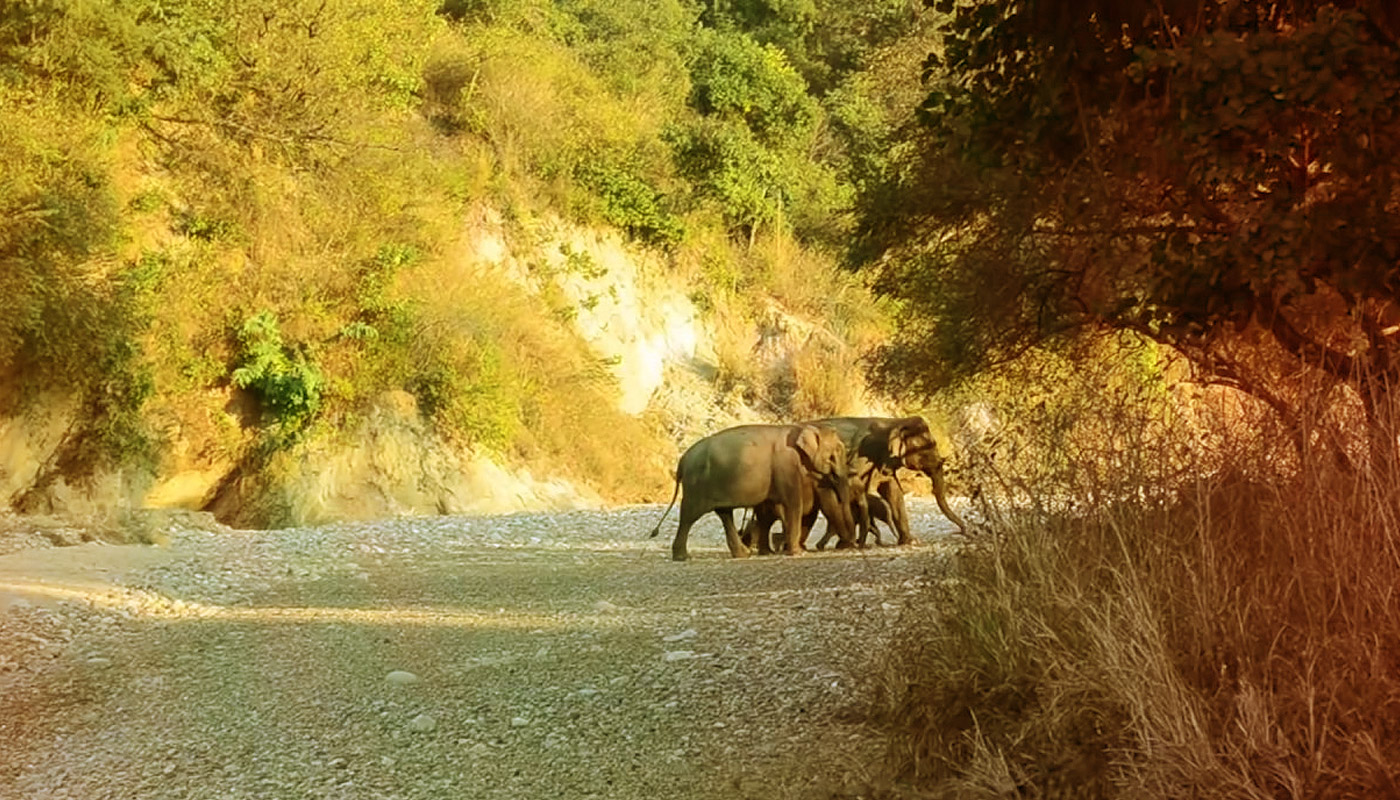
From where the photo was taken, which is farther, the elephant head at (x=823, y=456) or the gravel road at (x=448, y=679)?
the elephant head at (x=823, y=456)

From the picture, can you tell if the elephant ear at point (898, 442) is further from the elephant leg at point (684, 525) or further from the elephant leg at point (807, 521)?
the elephant leg at point (684, 525)

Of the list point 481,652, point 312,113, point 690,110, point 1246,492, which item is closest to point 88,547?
point 481,652

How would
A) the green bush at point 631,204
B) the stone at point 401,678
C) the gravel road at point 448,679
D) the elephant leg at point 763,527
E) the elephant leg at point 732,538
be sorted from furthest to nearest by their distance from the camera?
the green bush at point 631,204, the elephant leg at point 763,527, the elephant leg at point 732,538, the stone at point 401,678, the gravel road at point 448,679

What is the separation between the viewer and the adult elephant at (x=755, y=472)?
1720cm

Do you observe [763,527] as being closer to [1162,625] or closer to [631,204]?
[1162,625]

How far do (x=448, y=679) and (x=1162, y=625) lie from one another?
542 centimetres

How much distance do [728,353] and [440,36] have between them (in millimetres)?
10125

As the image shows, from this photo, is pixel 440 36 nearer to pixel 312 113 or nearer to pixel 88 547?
pixel 312 113

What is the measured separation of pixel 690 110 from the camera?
4162 cm

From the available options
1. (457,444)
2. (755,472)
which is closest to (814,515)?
(755,472)

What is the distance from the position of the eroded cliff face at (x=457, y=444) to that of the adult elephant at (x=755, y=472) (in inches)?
404

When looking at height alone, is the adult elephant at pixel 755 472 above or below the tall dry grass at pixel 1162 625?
above

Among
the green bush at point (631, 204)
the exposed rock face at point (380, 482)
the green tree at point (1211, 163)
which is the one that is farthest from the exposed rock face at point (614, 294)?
the green tree at point (1211, 163)

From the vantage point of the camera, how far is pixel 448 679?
967 cm
